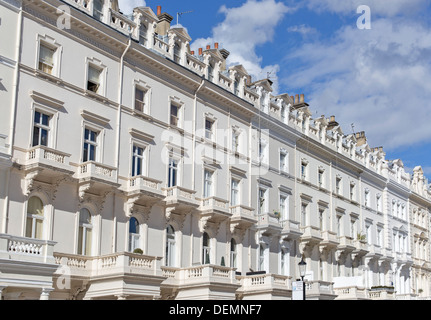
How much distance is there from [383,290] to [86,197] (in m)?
27.4

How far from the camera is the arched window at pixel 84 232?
25.7m

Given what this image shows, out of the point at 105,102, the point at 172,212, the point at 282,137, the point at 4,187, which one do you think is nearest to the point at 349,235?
the point at 282,137

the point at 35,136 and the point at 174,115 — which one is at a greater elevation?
the point at 174,115

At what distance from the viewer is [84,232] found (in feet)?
85.0

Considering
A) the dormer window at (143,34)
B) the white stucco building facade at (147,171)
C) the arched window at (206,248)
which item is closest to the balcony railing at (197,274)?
the white stucco building facade at (147,171)

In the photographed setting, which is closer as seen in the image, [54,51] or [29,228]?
[29,228]

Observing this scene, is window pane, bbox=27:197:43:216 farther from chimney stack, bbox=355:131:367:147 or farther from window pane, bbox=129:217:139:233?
chimney stack, bbox=355:131:367:147

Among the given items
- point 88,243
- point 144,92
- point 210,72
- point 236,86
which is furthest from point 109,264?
point 236,86

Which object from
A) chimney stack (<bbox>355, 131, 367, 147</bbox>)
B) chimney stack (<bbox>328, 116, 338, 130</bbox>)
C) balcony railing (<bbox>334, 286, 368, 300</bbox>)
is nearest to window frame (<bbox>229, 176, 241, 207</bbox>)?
balcony railing (<bbox>334, 286, 368, 300</bbox>)

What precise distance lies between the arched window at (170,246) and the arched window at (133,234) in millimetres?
2126

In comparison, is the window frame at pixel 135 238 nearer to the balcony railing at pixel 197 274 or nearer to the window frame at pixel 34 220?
the balcony railing at pixel 197 274

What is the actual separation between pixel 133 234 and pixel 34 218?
562cm

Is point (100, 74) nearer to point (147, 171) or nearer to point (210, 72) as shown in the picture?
point (147, 171)

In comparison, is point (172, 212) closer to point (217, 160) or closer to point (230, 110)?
point (217, 160)
